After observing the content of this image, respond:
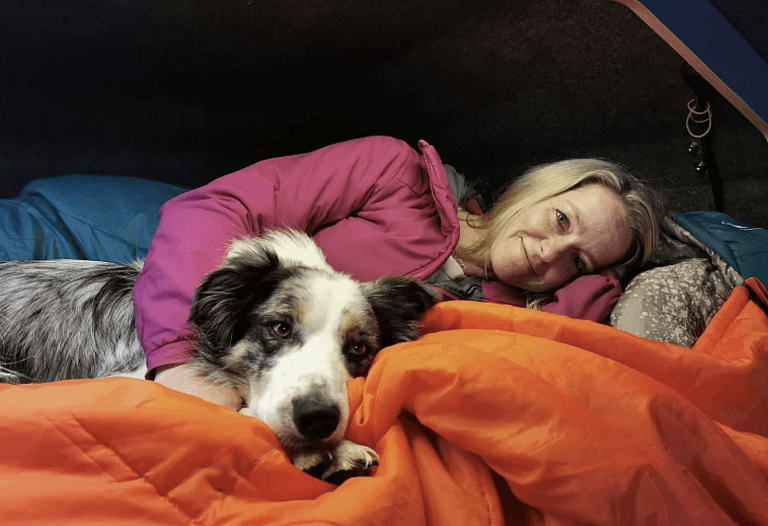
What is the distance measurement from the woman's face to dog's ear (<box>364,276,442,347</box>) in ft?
1.32

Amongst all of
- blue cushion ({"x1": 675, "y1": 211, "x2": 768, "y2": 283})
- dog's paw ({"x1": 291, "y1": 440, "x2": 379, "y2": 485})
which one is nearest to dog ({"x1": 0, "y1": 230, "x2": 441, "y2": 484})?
dog's paw ({"x1": 291, "y1": 440, "x2": 379, "y2": 485})

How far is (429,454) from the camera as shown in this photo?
1.13 m

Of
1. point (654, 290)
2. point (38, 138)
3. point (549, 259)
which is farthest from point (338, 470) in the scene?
point (38, 138)

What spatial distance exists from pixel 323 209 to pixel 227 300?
0.60 meters

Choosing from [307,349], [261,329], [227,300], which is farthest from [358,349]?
[227,300]

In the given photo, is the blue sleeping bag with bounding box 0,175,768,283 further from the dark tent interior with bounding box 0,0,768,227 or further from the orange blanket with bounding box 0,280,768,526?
the orange blanket with bounding box 0,280,768,526

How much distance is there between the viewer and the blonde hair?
81.0 inches

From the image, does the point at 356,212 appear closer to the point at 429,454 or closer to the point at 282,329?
the point at 282,329

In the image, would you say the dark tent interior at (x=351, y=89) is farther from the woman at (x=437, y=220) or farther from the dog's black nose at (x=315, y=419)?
the dog's black nose at (x=315, y=419)

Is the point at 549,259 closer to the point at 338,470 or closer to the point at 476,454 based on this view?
the point at 476,454

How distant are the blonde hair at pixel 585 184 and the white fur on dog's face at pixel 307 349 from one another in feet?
2.43

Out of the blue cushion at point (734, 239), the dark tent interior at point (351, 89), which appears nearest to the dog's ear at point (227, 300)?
the dark tent interior at point (351, 89)

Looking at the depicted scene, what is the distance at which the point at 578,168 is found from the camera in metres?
2.14

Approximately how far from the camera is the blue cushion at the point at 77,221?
84.1 inches
